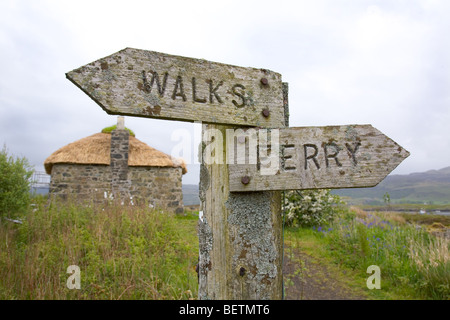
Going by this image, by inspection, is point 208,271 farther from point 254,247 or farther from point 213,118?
point 213,118

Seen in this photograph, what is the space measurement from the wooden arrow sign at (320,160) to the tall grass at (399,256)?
3.78 meters

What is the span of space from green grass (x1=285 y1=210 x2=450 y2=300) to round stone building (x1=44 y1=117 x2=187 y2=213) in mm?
7103

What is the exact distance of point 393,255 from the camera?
521cm

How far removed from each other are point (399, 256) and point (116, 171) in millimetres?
10806

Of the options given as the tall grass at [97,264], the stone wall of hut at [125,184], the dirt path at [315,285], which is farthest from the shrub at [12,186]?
the dirt path at [315,285]

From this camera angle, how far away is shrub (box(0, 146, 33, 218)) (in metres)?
6.61

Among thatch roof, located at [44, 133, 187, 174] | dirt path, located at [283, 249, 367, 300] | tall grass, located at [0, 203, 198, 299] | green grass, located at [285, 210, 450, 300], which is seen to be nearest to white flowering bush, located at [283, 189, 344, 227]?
green grass, located at [285, 210, 450, 300]

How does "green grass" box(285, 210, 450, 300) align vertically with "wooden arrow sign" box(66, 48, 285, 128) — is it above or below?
below

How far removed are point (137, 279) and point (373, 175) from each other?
3.48 meters

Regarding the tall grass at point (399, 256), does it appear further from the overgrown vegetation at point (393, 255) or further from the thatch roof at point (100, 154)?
the thatch roof at point (100, 154)

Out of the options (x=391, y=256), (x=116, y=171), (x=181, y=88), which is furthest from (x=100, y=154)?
(x=181, y=88)

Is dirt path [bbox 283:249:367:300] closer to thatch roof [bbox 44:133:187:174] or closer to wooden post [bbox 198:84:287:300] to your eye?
wooden post [bbox 198:84:287:300]

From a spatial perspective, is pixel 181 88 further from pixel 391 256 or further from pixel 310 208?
pixel 310 208
